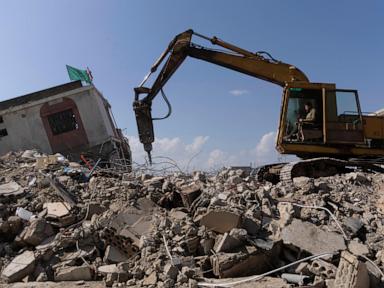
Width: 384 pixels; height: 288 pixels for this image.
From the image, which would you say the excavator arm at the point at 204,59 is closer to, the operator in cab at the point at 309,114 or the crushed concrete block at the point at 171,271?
the operator in cab at the point at 309,114

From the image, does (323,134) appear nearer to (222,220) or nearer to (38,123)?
(222,220)

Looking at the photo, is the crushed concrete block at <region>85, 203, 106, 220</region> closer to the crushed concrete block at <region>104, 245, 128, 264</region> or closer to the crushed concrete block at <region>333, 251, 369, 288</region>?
the crushed concrete block at <region>104, 245, 128, 264</region>

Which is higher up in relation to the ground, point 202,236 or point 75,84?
point 75,84

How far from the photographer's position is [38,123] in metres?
17.1

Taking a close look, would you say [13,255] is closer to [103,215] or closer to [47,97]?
[103,215]

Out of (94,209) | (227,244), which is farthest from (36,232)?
(227,244)

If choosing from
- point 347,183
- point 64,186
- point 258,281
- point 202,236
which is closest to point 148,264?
point 202,236

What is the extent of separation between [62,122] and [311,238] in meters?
14.4

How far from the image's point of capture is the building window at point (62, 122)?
56.5ft

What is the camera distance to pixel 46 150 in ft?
56.3

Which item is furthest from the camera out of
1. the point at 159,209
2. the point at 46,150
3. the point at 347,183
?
the point at 46,150

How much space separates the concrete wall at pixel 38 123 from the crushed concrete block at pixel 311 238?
13516 millimetres

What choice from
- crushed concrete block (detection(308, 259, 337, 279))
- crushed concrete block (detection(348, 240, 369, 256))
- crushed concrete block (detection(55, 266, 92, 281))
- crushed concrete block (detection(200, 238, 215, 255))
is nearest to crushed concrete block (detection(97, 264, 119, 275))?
crushed concrete block (detection(55, 266, 92, 281))

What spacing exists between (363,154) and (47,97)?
42.0 ft
